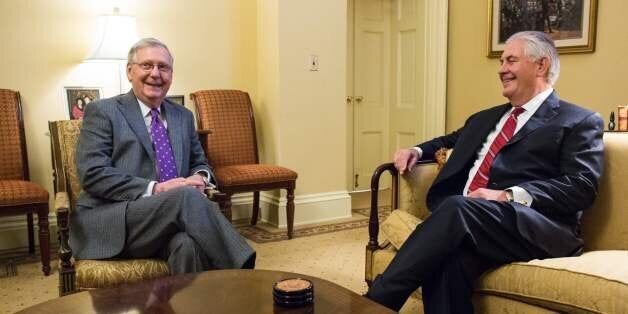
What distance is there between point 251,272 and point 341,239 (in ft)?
6.39

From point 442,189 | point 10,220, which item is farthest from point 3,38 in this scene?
point 442,189

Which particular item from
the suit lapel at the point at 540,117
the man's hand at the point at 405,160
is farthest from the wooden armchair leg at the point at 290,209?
the suit lapel at the point at 540,117

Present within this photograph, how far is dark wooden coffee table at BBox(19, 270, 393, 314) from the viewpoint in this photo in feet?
4.52

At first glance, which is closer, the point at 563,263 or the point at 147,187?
the point at 563,263

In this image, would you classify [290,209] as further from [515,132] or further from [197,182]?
[515,132]

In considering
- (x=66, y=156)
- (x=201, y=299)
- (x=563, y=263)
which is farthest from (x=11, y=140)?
(x=563, y=263)

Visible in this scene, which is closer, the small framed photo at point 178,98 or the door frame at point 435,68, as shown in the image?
the small framed photo at point 178,98

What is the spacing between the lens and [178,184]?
6.73 ft

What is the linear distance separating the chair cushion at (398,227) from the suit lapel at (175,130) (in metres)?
0.86

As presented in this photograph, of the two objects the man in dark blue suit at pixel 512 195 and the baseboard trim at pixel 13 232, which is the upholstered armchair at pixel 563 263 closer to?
the man in dark blue suit at pixel 512 195

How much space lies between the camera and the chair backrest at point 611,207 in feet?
6.51

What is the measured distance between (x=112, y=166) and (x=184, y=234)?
44cm

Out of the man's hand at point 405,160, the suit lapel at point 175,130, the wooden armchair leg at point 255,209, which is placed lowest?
the wooden armchair leg at point 255,209

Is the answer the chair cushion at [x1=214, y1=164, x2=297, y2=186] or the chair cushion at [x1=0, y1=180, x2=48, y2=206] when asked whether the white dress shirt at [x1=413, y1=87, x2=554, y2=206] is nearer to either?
the chair cushion at [x1=214, y1=164, x2=297, y2=186]
